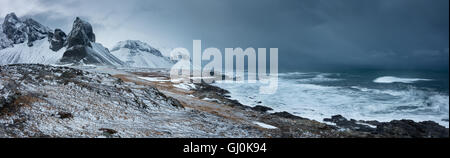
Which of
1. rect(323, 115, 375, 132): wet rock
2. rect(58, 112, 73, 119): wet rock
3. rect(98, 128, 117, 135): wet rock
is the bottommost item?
rect(323, 115, 375, 132): wet rock

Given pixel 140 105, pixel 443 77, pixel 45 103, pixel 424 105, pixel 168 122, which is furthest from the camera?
pixel 140 105

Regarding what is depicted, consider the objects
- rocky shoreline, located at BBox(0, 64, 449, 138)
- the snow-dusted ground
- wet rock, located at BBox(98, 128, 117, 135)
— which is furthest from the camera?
wet rock, located at BBox(98, 128, 117, 135)

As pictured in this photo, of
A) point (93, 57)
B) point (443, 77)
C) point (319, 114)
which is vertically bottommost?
point (319, 114)

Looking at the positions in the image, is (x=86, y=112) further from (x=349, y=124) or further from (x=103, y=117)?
(x=349, y=124)

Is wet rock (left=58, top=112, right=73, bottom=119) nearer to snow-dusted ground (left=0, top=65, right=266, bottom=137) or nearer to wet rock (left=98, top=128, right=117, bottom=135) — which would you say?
snow-dusted ground (left=0, top=65, right=266, bottom=137)

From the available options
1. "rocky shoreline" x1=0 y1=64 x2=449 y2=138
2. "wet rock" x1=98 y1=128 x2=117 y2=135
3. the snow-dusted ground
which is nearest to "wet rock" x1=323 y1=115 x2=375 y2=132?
"rocky shoreline" x1=0 y1=64 x2=449 y2=138

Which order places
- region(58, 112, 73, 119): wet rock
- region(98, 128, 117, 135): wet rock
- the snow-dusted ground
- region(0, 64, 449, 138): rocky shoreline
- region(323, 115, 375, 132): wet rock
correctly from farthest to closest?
region(323, 115, 375, 132): wet rock
region(58, 112, 73, 119): wet rock
region(98, 128, 117, 135): wet rock
the snow-dusted ground
region(0, 64, 449, 138): rocky shoreline

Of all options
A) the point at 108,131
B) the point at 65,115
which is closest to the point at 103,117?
the point at 65,115

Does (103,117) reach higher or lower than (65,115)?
lower
